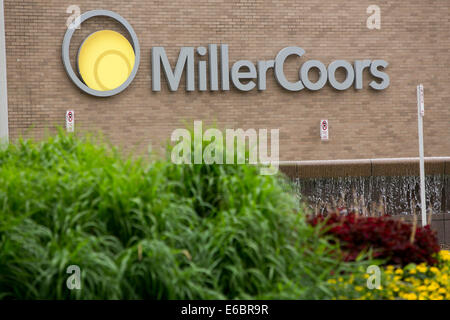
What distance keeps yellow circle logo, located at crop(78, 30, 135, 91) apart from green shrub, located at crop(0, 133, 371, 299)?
34.5 ft

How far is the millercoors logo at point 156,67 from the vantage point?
1496 cm

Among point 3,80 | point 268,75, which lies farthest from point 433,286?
point 3,80

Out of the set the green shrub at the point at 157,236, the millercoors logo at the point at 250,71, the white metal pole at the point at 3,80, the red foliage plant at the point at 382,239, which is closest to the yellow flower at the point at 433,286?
the red foliage plant at the point at 382,239

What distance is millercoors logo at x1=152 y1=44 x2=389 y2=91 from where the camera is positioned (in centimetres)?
1512

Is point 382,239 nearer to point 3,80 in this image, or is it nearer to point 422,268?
point 422,268

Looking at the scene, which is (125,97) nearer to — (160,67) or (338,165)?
(160,67)

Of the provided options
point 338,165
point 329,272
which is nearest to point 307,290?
point 329,272

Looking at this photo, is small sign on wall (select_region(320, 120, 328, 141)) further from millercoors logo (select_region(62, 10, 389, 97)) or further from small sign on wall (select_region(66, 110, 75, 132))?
small sign on wall (select_region(66, 110, 75, 132))

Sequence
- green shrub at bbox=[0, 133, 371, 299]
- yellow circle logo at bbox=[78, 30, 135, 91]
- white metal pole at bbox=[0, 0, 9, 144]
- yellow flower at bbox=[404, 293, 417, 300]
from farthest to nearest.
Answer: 1. yellow circle logo at bbox=[78, 30, 135, 91]
2. white metal pole at bbox=[0, 0, 9, 144]
3. yellow flower at bbox=[404, 293, 417, 300]
4. green shrub at bbox=[0, 133, 371, 299]

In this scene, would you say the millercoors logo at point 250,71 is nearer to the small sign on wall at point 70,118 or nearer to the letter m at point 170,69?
the letter m at point 170,69

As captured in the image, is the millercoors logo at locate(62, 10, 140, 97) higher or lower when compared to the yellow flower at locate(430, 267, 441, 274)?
higher

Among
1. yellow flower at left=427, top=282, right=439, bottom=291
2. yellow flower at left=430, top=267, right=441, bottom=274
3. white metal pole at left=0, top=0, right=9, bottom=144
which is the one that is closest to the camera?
yellow flower at left=427, top=282, right=439, bottom=291

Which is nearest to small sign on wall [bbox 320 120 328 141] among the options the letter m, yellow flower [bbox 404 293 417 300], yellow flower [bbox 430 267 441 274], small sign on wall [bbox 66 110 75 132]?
the letter m

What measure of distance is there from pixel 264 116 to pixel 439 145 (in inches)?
187
